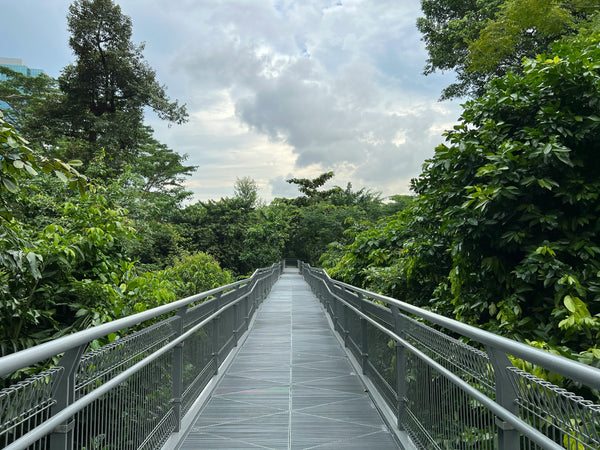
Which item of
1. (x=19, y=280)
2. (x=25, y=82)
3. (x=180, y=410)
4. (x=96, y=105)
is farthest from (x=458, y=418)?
(x=25, y=82)

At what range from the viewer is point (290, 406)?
15.1 feet

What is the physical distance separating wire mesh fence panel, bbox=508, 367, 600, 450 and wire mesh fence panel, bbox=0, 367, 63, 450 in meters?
1.91

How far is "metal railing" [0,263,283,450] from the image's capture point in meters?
1.61

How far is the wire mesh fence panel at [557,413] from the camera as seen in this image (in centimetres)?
138

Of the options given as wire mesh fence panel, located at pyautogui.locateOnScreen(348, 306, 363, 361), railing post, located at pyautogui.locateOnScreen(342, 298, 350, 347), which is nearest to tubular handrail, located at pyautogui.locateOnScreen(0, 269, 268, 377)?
wire mesh fence panel, located at pyautogui.locateOnScreen(348, 306, 363, 361)

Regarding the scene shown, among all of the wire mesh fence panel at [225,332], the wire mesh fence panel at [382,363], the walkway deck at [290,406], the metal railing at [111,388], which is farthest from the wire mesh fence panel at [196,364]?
the wire mesh fence panel at [382,363]

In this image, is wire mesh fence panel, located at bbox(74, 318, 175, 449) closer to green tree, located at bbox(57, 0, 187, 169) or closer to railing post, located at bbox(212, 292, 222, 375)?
railing post, located at bbox(212, 292, 222, 375)

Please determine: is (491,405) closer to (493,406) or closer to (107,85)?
Answer: (493,406)

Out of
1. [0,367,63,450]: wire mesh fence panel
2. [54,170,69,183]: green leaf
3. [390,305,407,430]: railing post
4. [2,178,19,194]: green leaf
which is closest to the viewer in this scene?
[0,367,63,450]: wire mesh fence panel

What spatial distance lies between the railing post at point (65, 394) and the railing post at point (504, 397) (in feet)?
6.17

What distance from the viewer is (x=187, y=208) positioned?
36.1 m

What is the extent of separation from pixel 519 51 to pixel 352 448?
745 inches

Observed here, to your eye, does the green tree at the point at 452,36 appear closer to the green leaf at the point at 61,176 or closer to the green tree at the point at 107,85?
the green tree at the point at 107,85

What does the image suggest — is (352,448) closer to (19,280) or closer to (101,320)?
(101,320)
